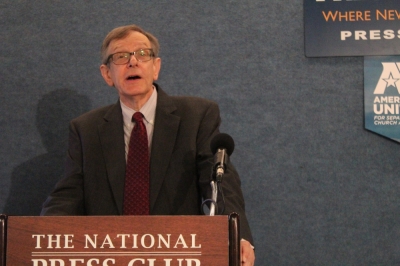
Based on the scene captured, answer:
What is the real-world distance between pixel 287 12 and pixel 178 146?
3.37 ft

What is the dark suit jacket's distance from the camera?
82.9 inches

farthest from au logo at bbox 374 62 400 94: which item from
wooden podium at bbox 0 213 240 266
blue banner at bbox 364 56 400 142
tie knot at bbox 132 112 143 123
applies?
wooden podium at bbox 0 213 240 266

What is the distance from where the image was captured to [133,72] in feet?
7.23

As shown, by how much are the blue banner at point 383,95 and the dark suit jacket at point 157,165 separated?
33.9 inches

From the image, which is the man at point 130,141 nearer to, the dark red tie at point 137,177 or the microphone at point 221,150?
the dark red tie at point 137,177

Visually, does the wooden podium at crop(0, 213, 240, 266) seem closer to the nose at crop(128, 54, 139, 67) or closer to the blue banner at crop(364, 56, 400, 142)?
the nose at crop(128, 54, 139, 67)

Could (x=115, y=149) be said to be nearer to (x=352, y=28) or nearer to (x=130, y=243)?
(x=130, y=243)

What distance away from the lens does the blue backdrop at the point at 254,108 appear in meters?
2.63

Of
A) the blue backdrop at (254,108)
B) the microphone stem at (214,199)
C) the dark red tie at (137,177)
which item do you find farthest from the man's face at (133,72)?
the microphone stem at (214,199)

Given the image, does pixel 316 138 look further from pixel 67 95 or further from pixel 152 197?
pixel 67 95

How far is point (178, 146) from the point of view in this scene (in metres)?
2.16

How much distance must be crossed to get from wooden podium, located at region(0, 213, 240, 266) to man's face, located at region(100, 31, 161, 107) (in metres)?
1.00

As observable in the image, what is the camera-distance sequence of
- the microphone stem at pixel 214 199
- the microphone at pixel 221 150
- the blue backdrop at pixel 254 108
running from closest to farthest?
the microphone stem at pixel 214 199, the microphone at pixel 221 150, the blue backdrop at pixel 254 108

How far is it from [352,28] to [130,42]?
115 cm
